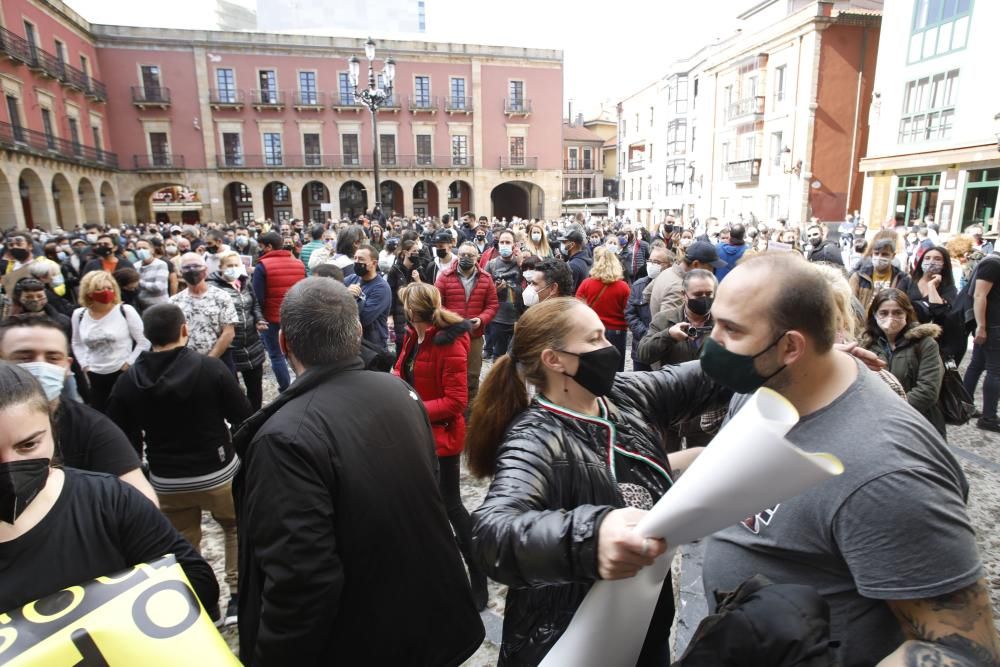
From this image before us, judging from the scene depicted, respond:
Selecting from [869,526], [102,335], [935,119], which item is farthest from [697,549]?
[935,119]

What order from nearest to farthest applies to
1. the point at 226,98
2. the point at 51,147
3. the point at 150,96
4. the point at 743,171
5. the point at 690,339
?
the point at 690,339, the point at 51,147, the point at 743,171, the point at 150,96, the point at 226,98

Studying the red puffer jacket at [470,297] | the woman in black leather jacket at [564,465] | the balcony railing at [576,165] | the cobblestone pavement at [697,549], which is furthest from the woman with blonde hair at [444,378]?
the balcony railing at [576,165]

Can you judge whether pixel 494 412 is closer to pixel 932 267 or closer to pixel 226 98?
pixel 932 267

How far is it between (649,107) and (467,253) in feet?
140

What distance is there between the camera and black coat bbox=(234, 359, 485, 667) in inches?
64.7

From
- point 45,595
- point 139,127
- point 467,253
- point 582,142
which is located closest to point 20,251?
point 467,253

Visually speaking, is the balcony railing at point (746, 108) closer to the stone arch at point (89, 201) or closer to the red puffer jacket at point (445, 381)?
the red puffer jacket at point (445, 381)

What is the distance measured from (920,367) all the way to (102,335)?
17.6ft

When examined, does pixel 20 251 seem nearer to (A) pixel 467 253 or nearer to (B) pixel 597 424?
(A) pixel 467 253

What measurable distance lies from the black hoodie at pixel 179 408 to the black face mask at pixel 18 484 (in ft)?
4.62

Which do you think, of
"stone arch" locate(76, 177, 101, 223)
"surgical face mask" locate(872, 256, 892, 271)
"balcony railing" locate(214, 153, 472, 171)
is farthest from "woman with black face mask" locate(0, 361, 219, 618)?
"balcony railing" locate(214, 153, 472, 171)

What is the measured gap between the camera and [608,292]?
545 cm

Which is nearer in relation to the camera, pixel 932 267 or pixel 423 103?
pixel 932 267

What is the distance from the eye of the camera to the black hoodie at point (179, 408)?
2.79 m
